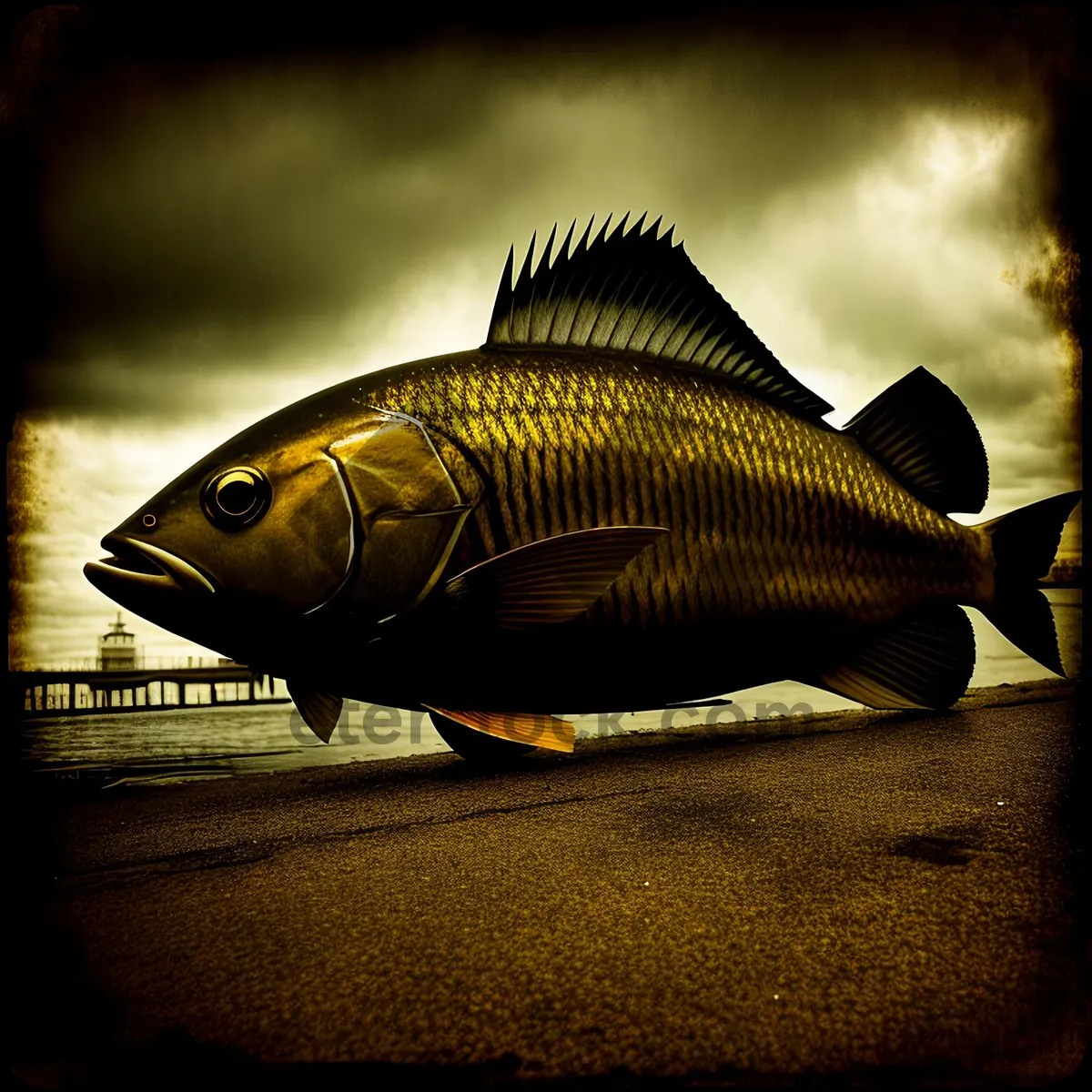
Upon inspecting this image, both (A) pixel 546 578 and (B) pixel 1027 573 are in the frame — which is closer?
(A) pixel 546 578

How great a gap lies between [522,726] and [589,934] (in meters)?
1.02

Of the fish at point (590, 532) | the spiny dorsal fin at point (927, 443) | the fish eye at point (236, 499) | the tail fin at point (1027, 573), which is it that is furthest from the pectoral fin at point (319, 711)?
the tail fin at point (1027, 573)

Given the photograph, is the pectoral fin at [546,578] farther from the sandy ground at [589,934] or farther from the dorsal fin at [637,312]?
the dorsal fin at [637,312]

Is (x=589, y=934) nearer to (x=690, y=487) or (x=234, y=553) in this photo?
(x=234, y=553)

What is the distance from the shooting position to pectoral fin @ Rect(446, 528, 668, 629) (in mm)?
2113

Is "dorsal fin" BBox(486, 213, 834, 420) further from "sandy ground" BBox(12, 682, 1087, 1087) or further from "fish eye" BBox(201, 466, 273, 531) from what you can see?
"sandy ground" BBox(12, 682, 1087, 1087)

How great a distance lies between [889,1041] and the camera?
3.50 ft

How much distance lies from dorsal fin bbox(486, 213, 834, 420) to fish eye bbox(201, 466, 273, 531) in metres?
0.82

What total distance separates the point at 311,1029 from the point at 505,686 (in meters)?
1.26

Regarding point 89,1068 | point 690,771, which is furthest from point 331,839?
point 690,771

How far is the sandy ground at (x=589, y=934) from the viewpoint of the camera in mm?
1081

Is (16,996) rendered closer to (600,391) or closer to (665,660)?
(665,660)

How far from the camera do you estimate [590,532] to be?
2.14 meters

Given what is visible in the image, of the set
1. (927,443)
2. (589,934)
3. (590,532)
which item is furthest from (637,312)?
(589,934)
